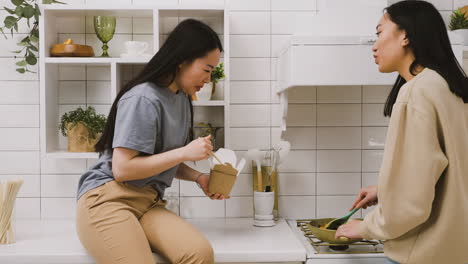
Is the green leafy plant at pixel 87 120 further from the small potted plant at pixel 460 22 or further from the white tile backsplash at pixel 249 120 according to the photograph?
the small potted plant at pixel 460 22

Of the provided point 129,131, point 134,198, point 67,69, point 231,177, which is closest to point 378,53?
point 231,177

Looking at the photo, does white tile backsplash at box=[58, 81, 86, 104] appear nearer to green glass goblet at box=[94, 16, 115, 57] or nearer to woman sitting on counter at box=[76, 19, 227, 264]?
green glass goblet at box=[94, 16, 115, 57]

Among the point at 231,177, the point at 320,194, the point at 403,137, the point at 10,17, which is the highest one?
the point at 10,17

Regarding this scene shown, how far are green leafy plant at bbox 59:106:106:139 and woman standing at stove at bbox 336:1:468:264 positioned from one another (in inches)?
51.7

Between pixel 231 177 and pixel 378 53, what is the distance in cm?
72

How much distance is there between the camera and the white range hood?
1823mm

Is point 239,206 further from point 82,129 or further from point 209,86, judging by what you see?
point 82,129

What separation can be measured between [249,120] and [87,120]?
77 centimetres

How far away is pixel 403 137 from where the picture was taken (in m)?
1.24

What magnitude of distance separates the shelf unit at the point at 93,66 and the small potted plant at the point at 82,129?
2.3 inches

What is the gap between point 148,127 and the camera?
Answer: 1.58 metres

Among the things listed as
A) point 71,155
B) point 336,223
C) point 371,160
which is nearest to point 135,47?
point 71,155

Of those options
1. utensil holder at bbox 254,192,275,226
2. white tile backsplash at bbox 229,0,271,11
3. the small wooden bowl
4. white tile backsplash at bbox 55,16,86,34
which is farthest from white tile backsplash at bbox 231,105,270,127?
white tile backsplash at bbox 55,16,86,34

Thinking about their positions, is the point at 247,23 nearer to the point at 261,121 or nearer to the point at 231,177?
the point at 261,121
